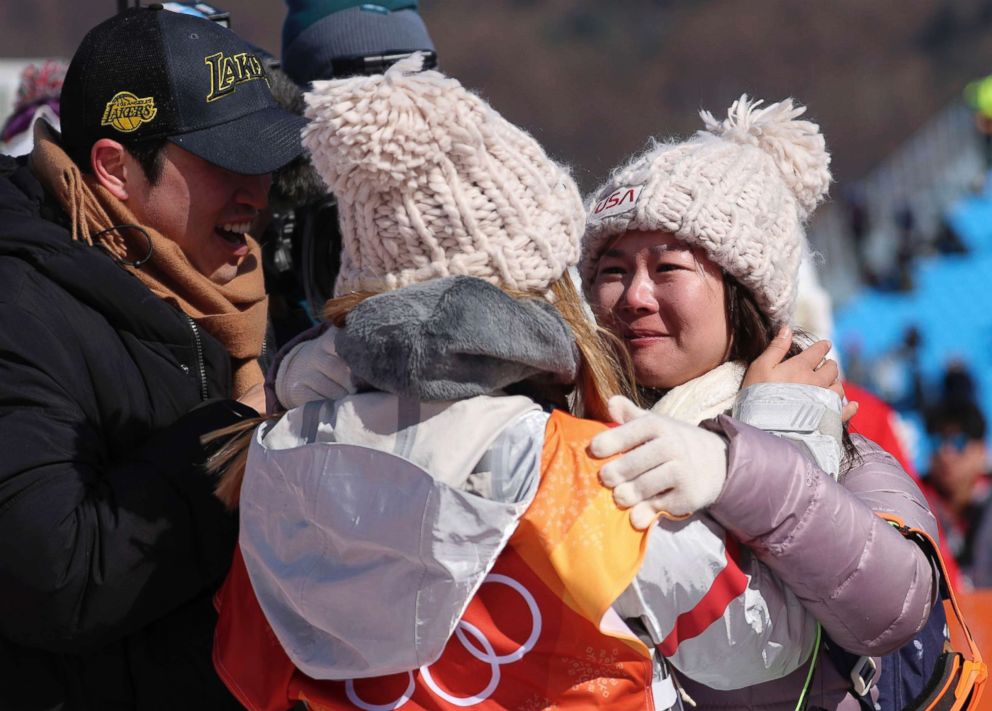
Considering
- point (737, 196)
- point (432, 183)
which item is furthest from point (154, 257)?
point (737, 196)

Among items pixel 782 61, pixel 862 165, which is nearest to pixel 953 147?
pixel 862 165

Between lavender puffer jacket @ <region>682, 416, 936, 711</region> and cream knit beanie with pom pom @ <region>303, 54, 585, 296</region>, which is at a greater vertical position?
cream knit beanie with pom pom @ <region>303, 54, 585, 296</region>

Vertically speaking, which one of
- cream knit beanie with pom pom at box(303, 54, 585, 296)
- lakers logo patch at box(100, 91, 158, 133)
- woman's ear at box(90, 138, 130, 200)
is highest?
cream knit beanie with pom pom at box(303, 54, 585, 296)

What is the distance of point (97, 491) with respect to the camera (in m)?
1.96

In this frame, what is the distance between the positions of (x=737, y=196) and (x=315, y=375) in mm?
789

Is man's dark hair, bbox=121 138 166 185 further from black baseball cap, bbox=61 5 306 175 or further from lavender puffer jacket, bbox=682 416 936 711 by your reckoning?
lavender puffer jacket, bbox=682 416 936 711

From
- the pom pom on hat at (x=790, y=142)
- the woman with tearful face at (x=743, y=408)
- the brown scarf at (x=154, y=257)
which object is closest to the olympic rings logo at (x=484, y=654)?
the woman with tearful face at (x=743, y=408)

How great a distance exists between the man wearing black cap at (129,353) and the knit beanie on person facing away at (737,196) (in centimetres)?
64

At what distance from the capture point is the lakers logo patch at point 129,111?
2311 millimetres

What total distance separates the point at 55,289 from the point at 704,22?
50.1 meters

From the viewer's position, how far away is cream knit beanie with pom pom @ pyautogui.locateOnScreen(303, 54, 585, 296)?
5.55ft

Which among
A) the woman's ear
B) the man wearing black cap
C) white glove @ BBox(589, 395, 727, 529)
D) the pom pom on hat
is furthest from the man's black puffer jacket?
the pom pom on hat

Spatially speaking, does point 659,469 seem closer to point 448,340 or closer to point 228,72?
point 448,340

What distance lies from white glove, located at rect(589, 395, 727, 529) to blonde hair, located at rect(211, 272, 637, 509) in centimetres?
12
